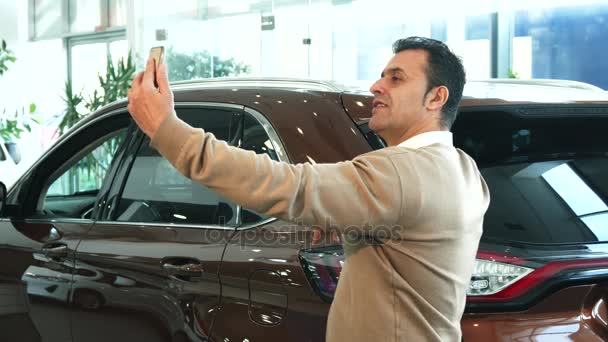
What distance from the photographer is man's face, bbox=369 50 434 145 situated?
59.3 inches

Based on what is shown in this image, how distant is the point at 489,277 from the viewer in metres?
1.78

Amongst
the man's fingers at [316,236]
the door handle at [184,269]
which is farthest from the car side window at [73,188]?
the man's fingers at [316,236]

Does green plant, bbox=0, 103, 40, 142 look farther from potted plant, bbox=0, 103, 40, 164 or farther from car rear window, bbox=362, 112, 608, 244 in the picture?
car rear window, bbox=362, 112, 608, 244

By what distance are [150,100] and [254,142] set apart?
886mm

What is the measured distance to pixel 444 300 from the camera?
1440 millimetres

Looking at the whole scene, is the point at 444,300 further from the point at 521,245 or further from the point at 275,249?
the point at 275,249

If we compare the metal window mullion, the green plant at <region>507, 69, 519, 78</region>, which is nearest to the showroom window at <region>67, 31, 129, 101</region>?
the metal window mullion

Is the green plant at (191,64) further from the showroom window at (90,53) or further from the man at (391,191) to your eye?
the man at (391,191)

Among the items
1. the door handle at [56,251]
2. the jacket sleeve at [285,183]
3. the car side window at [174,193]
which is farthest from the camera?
the door handle at [56,251]

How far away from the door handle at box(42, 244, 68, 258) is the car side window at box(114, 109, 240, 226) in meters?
0.24

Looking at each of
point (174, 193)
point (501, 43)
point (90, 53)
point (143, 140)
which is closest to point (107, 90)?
point (90, 53)

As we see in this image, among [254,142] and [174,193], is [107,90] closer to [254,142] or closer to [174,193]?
[174,193]

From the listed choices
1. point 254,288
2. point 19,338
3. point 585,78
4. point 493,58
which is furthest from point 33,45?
point 254,288

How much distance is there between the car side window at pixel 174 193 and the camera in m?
2.28
